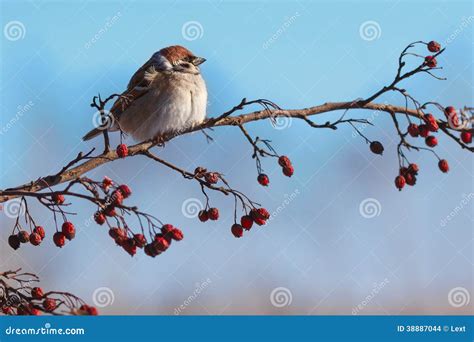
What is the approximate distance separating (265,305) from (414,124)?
7.62 m

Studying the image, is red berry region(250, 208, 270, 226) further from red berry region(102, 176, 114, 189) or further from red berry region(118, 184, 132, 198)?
red berry region(102, 176, 114, 189)

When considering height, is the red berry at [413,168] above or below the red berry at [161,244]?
above

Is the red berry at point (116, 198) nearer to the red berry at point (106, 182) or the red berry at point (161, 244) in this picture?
the red berry at point (106, 182)

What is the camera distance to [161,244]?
9.52 feet

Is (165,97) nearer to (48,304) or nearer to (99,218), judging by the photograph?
(99,218)

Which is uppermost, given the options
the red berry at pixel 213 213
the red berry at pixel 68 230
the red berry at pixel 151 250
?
the red berry at pixel 213 213

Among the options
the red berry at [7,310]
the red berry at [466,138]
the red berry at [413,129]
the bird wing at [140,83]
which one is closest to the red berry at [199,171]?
the red berry at [7,310]

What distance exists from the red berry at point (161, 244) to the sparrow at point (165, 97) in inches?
80.1

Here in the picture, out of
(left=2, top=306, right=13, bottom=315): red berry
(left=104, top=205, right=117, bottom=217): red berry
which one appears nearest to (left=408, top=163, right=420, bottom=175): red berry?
(left=104, top=205, right=117, bottom=217): red berry

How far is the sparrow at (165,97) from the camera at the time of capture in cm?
493

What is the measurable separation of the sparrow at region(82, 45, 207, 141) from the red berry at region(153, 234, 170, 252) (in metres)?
2.04

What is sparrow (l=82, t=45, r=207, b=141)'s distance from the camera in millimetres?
4934

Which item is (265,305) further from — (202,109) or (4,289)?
(4,289)
